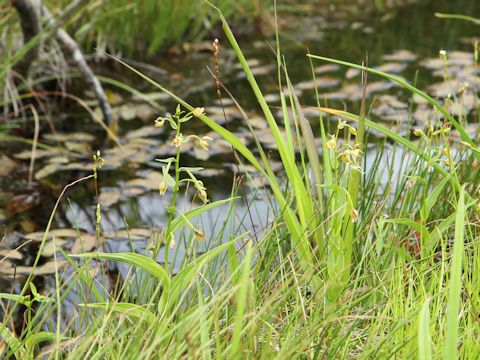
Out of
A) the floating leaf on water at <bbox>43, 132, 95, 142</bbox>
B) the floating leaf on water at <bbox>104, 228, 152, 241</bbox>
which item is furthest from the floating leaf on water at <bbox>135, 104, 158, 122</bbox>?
the floating leaf on water at <bbox>104, 228, 152, 241</bbox>

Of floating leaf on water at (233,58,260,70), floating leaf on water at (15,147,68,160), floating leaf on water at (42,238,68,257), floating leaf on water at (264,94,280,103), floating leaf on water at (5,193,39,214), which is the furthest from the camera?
floating leaf on water at (233,58,260,70)

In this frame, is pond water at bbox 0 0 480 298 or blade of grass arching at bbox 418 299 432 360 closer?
blade of grass arching at bbox 418 299 432 360

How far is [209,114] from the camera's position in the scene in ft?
11.5

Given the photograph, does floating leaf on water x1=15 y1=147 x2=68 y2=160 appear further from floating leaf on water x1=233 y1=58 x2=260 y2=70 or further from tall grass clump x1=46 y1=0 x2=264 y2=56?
floating leaf on water x1=233 y1=58 x2=260 y2=70

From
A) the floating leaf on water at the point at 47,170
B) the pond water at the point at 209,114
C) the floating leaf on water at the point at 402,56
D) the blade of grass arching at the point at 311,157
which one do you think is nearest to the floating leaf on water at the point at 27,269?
the pond water at the point at 209,114

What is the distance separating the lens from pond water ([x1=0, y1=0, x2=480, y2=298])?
2.46 m

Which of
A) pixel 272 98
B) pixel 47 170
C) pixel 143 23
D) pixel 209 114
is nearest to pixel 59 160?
pixel 47 170

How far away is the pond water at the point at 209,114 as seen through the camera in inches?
96.8

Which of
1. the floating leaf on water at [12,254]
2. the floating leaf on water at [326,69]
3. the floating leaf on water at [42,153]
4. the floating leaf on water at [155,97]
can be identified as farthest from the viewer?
the floating leaf on water at [326,69]

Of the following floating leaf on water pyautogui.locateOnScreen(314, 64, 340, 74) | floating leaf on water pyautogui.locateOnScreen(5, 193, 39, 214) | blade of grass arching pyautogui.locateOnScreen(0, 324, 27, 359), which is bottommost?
floating leaf on water pyautogui.locateOnScreen(5, 193, 39, 214)

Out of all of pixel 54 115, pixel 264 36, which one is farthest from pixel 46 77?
pixel 264 36

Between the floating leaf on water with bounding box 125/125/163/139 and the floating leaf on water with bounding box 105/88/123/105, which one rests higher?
the floating leaf on water with bounding box 105/88/123/105

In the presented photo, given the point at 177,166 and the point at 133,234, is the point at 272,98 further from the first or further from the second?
the point at 177,166

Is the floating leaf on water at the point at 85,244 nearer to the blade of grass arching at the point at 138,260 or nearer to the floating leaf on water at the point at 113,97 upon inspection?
the blade of grass arching at the point at 138,260
